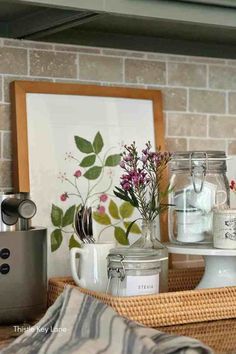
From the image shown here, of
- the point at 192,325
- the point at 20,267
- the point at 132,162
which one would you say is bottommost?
the point at 192,325

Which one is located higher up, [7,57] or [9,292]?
[7,57]

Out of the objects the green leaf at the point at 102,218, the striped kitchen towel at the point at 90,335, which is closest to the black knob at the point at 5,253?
the striped kitchen towel at the point at 90,335

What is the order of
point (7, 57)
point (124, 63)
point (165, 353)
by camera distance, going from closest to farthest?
1. point (165, 353)
2. point (7, 57)
3. point (124, 63)

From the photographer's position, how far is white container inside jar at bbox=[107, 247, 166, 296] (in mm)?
1373

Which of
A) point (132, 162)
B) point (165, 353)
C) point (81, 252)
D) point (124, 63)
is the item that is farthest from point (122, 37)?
point (165, 353)

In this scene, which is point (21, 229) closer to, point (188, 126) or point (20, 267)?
point (20, 267)

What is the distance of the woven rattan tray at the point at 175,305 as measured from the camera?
4.37ft

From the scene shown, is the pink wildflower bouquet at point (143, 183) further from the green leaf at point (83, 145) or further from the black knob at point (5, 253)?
the black knob at point (5, 253)

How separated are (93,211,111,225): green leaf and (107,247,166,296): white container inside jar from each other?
29 cm

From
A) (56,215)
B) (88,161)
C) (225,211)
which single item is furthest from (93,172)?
(225,211)

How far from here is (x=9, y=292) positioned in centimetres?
137

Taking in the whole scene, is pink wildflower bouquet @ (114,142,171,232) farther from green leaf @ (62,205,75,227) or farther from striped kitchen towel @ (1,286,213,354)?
striped kitchen towel @ (1,286,213,354)

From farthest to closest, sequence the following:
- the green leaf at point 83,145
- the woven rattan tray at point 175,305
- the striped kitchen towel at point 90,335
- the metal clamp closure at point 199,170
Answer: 1. the green leaf at point 83,145
2. the metal clamp closure at point 199,170
3. the woven rattan tray at point 175,305
4. the striped kitchen towel at point 90,335

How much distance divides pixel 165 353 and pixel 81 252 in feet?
1.46
